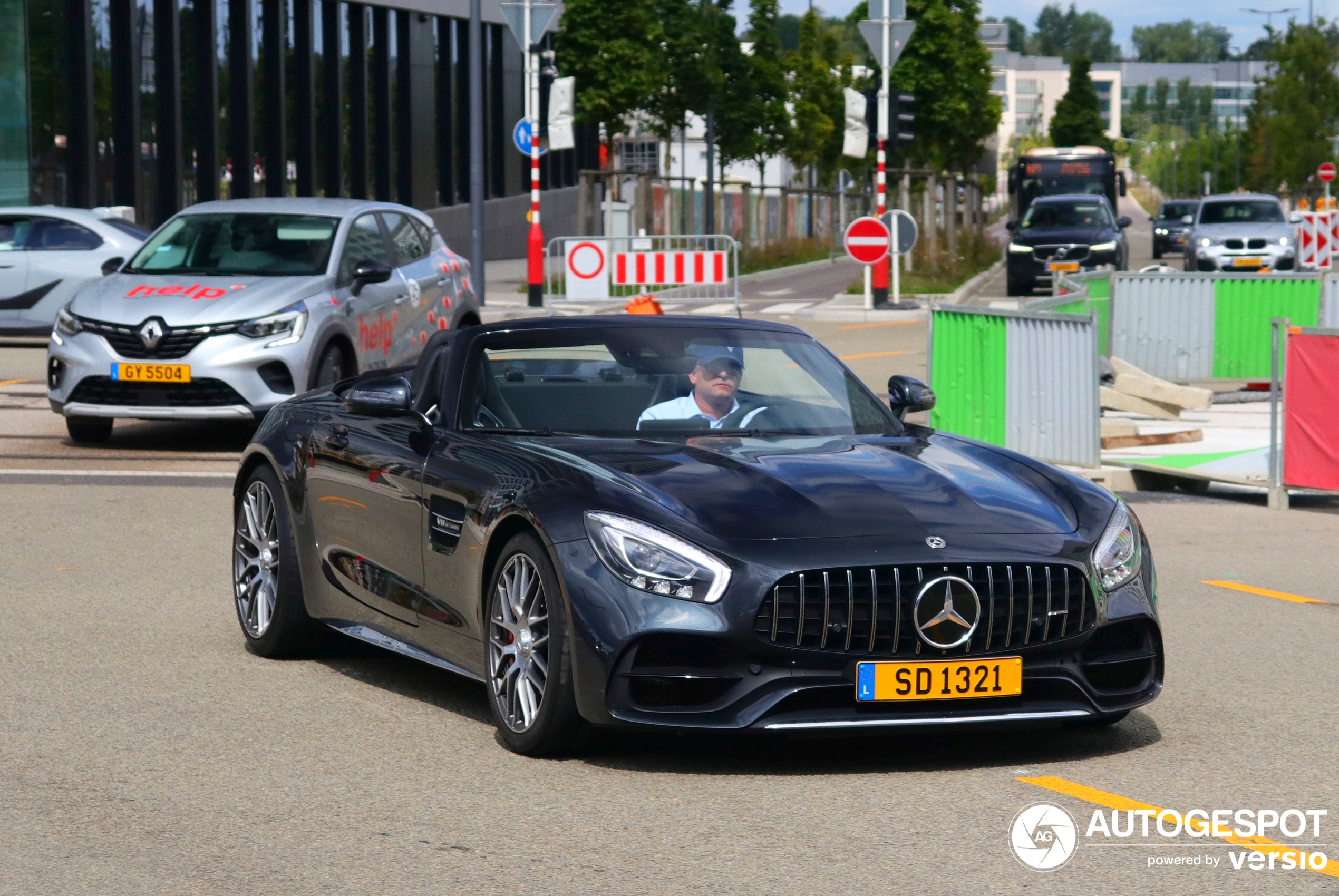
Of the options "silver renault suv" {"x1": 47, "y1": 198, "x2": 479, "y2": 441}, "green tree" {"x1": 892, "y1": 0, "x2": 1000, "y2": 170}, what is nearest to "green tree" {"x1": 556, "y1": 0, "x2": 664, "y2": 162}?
"green tree" {"x1": 892, "y1": 0, "x2": 1000, "y2": 170}

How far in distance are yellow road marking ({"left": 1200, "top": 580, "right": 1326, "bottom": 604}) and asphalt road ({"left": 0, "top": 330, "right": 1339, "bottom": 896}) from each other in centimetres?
67

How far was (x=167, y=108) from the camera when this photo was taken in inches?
1475

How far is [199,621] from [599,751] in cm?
280

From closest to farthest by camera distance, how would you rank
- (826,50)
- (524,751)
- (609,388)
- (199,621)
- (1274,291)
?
(524,751), (609,388), (199,621), (1274,291), (826,50)

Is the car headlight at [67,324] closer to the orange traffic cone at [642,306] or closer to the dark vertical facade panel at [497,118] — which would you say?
the orange traffic cone at [642,306]

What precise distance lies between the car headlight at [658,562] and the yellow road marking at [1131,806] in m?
1.01

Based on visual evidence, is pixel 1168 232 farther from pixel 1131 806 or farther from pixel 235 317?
pixel 1131 806

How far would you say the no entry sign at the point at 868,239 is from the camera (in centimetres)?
2662

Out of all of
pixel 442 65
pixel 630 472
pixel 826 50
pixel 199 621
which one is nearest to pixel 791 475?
pixel 630 472

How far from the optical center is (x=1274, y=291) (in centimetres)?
1891

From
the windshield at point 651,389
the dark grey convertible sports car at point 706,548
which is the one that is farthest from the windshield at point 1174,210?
the dark grey convertible sports car at point 706,548

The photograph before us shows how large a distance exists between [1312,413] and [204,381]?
6.92m

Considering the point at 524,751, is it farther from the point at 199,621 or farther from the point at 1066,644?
the point at 199,621

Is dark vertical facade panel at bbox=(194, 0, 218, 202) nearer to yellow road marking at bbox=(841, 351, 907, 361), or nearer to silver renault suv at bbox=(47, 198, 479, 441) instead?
yellow road marking at bbox=(841, 351, 907, 361)
